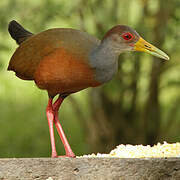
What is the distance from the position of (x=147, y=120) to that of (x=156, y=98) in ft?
1.50

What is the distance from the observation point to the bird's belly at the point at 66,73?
16.3ft

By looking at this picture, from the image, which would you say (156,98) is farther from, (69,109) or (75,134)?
(69,109)

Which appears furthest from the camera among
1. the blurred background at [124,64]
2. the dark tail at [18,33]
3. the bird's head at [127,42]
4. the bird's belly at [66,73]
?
the blurred background at [124,64]

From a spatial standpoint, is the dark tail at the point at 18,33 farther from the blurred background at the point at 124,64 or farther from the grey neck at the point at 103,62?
the blurred background at the point at 124,64

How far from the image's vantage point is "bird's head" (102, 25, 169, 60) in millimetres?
5188

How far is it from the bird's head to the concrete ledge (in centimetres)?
151

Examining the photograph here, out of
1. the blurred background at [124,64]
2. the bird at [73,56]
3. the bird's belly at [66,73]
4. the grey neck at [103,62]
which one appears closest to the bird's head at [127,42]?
the bird at [73,56]

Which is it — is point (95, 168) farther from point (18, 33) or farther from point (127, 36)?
point (18, 33)

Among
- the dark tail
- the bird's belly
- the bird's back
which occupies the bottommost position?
the bird's belly

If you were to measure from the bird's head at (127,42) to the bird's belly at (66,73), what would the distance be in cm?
40

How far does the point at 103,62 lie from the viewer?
503 cm

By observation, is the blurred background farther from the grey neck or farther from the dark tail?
the grey neck

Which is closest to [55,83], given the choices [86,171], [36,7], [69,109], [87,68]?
[87,68]

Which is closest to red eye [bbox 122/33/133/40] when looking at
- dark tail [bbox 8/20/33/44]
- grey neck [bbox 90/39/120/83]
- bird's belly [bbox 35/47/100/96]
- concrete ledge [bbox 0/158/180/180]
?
grey neck [bbox 90/39/120/83]
